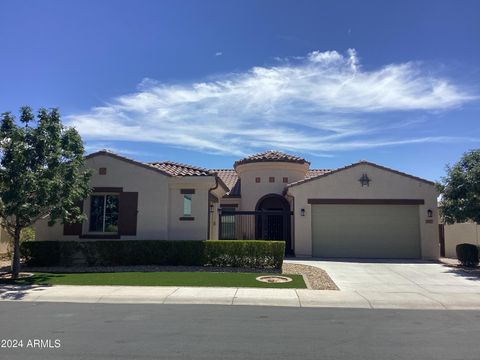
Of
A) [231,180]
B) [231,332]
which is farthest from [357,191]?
[231,332]

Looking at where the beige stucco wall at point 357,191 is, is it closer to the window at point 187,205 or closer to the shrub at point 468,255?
the shrub at point 468,255

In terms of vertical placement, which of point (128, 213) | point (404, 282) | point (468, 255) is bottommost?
point (404, 282)

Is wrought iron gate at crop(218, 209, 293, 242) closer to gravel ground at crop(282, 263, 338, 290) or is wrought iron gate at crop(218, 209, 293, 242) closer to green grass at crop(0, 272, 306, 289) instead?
gravel ground at crop(282, 263, 338, 290)

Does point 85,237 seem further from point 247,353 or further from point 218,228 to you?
point 247,353

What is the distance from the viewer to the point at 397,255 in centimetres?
2053

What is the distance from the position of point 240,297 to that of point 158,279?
12.0 ft

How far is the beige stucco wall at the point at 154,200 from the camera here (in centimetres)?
1788

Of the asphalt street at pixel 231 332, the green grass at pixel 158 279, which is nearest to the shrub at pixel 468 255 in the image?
the green grass at pixel 158 279

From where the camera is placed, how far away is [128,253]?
16688mm

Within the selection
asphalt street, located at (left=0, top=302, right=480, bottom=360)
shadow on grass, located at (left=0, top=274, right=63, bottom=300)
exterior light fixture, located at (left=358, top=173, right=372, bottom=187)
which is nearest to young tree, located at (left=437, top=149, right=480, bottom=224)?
exterior light fixture, located at (left=358, top=173, right=372, bottom=187)

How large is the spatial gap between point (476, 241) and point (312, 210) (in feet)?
27.3

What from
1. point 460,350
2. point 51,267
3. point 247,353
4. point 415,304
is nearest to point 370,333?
point 460,350

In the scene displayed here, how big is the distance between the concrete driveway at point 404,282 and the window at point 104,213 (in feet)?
25.8

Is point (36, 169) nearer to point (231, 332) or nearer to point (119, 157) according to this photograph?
point (119, 157)
